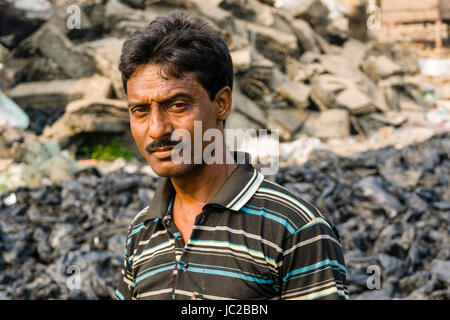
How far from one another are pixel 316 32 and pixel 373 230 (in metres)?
11.7

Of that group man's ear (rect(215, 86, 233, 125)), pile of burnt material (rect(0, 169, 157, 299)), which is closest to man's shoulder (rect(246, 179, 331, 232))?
man's ear (rect(215, 86, 233, 125))

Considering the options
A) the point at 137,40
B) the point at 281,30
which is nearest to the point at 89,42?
the point at 281,30

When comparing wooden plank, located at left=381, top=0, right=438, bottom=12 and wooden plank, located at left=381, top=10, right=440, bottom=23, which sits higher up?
wooden plank, located at left=381, top=0, right=438, bottom=12

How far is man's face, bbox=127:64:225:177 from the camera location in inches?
50.0

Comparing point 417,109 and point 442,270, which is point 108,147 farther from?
point 417,109

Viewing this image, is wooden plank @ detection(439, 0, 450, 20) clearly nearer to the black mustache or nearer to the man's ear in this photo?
the man's ear

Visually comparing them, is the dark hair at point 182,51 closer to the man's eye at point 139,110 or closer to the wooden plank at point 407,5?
the man's eye at point 139,110

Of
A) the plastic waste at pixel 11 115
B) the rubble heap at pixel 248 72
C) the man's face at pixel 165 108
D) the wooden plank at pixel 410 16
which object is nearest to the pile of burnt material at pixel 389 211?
the man's face at pixel 165 108

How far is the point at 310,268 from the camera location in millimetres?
1171

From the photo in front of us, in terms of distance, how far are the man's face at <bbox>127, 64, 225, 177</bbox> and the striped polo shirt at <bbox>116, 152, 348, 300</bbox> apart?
191mm

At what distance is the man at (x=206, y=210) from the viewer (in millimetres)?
1182

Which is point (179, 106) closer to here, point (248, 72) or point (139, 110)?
point (139, 110)

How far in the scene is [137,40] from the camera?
1.29 metres

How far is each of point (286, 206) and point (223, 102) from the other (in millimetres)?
381
